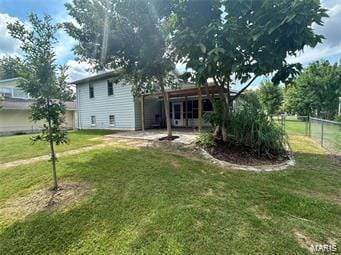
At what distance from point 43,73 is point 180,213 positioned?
3618 millimetres

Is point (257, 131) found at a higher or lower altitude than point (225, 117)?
lower

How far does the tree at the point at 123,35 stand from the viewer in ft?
24.9

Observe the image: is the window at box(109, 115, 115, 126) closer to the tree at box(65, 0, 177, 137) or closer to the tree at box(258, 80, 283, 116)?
the tree at box(65, 0, 177, 137)

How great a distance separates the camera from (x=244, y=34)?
19.4ft

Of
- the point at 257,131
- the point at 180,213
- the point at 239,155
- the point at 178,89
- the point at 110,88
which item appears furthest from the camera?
the point at 110,88

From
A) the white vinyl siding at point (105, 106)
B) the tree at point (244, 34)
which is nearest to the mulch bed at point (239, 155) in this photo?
the tree at point (244, 34)

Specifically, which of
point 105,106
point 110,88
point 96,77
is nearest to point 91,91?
point 96,77

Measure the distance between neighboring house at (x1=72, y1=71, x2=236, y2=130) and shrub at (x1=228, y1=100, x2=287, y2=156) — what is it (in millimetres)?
7096

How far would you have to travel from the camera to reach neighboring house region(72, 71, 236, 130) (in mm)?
15141

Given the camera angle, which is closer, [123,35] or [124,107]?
[123,35]

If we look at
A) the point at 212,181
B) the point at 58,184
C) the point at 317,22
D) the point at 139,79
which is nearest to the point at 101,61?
the point at 139,79

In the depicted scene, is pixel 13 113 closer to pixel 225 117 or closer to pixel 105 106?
pixel 105 106

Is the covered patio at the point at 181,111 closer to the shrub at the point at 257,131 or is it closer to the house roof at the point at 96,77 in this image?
the house roof at the point at 96,77

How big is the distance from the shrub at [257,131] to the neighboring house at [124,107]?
7.10m
